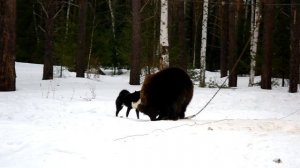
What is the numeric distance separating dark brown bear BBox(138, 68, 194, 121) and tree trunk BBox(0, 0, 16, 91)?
7.17m

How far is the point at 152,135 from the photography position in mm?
6559

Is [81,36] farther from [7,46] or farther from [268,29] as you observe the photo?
[268,29]

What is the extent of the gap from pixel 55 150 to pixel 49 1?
17138 millimetres

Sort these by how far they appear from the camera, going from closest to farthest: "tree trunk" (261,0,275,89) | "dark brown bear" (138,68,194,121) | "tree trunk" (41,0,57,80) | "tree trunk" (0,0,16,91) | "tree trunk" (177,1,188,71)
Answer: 1. "dark brown bear" (138,68,194,121)
2. "tree trunk" (0,0,16,91)
3. "tree trunk" (261,0,275,89)
4. "tree trunk" (41,0,57,80)
5. "tree trunk" (177,1,188,71)

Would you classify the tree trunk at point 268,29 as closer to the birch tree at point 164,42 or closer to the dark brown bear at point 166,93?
the birch tree at point 164,42

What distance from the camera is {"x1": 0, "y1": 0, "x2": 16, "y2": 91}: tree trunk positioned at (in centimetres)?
1429

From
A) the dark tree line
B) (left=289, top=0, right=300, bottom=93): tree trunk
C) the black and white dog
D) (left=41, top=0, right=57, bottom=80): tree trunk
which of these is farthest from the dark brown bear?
(left=41, top=0, right=57, bottom=80): tree trunk

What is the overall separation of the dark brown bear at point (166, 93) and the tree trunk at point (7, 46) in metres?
7.17

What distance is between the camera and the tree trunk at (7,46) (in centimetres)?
1429

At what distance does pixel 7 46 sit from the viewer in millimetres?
14383

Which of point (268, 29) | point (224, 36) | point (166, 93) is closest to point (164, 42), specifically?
point (268, 29)

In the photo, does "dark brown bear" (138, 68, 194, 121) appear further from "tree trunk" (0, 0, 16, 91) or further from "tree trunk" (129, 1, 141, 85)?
"tree trunk" (129, 1, 141, 85)

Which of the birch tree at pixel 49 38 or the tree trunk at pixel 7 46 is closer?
the tree trunk at pixel 7 46

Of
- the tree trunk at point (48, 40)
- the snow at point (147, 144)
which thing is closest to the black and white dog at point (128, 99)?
the snow at point (147, 144)
